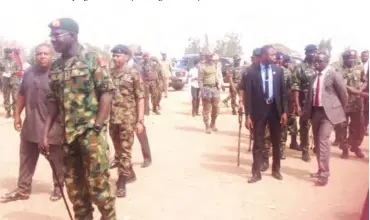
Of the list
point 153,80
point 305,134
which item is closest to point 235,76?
point 153,80

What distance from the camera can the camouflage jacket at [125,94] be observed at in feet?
18.6

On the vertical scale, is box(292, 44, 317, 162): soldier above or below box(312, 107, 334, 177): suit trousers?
above

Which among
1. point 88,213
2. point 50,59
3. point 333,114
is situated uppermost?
point 50,59

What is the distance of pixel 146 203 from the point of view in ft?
17.9

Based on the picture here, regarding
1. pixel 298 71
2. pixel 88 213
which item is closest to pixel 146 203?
pixel 88 213

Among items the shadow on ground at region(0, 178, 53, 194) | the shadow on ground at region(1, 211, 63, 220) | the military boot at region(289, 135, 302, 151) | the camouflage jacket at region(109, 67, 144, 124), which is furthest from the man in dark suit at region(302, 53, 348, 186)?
the shadow on ground at region(0, 178, 53, 194)

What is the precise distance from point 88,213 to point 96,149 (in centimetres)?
67

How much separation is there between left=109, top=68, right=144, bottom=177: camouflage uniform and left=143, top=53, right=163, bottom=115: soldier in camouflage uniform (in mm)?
7462

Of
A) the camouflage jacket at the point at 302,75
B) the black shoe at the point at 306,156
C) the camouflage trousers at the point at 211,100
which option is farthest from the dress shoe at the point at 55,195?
the camouflage trousers at the point at 211,100

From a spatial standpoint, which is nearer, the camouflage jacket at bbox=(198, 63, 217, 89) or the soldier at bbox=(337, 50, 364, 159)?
the soldier at bbox=(337, 50, 364, 159)

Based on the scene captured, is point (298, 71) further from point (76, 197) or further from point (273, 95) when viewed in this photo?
point (76, 197)

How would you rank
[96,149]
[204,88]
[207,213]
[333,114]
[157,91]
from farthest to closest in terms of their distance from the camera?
1. [157,91]
2. [204,88]
3. [333,114]
4. [207,213]
5. [96,149]

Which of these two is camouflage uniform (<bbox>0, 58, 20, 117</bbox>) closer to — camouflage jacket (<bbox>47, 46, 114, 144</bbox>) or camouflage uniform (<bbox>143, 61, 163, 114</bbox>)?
camouflage uniform (<bbox>143, 61, 163, 114</bbox>)

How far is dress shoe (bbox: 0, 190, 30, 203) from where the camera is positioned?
5492mm
